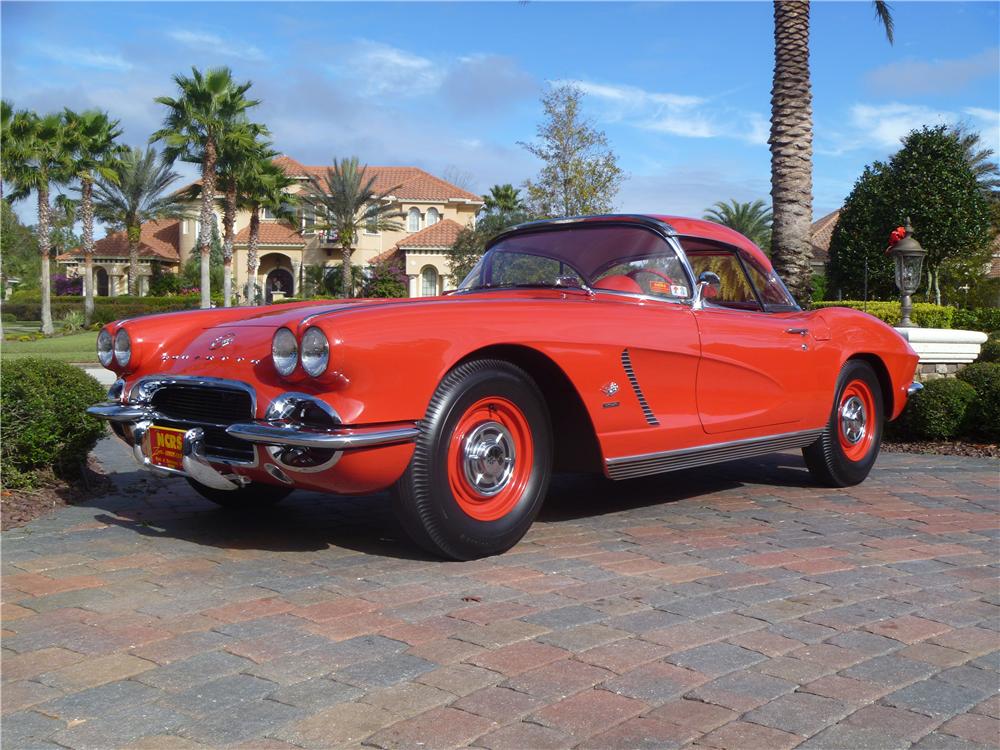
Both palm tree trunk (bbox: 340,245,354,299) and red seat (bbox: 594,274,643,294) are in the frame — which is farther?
palm tree trunk (bbox: 340,245,354,299)

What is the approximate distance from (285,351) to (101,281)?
64940 mm

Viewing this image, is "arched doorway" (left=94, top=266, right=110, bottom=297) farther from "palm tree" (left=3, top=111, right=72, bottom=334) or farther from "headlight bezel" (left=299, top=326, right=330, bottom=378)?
"headlight bezel" (left=299, top=326, right=330, bottom=378)

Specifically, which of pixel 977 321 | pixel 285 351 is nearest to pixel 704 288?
pixel 285 351

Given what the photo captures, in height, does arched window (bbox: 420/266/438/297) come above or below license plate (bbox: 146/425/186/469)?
above

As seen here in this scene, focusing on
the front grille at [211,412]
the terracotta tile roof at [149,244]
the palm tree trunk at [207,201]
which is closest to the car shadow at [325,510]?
the front grille at [211,412]

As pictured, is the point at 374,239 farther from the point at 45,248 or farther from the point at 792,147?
the point at 792,147

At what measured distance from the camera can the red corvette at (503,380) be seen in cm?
360

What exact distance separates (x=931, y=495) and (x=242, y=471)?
4.23 m

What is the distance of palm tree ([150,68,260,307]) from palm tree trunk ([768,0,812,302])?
88.8 ft

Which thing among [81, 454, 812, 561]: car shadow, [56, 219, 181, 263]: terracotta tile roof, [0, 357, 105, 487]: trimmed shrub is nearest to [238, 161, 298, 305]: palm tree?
[56, 219, 181, 263]: terracotta tile roof

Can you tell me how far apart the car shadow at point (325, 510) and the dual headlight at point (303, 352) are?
930 millimetres

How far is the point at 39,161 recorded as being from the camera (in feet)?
121

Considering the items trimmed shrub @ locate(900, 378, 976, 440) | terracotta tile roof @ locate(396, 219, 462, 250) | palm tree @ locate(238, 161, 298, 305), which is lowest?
trimmed shrub @ locate(900, 378, 976, 440)

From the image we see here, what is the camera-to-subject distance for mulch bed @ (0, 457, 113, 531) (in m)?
4.80
